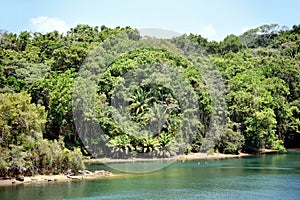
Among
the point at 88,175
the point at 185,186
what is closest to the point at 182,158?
the point at 88,175

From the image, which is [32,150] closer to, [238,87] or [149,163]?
[149,163]

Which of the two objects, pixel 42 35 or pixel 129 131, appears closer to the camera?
pixel 129 131

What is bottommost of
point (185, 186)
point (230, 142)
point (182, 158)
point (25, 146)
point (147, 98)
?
point (185, 186)

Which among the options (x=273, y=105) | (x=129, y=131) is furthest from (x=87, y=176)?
(x=273, y=105)

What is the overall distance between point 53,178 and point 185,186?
914 cm

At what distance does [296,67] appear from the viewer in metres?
65.8

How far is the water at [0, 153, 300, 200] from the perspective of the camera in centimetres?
2645

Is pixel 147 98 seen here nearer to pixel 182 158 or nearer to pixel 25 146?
pixel 182 158

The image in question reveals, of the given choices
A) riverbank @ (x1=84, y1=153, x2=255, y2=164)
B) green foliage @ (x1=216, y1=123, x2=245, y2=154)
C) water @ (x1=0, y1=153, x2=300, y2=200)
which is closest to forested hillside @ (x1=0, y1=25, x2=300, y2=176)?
green foliage @ (x1=216, y1=123, x2=245, y2=154)

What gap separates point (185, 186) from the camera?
29828 millimetres

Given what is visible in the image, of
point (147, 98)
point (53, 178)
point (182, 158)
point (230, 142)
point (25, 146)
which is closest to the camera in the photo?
point (25, 146)

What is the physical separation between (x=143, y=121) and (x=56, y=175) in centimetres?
1721

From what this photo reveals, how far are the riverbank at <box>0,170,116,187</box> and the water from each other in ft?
3.87

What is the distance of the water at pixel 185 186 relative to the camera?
26453 mm
